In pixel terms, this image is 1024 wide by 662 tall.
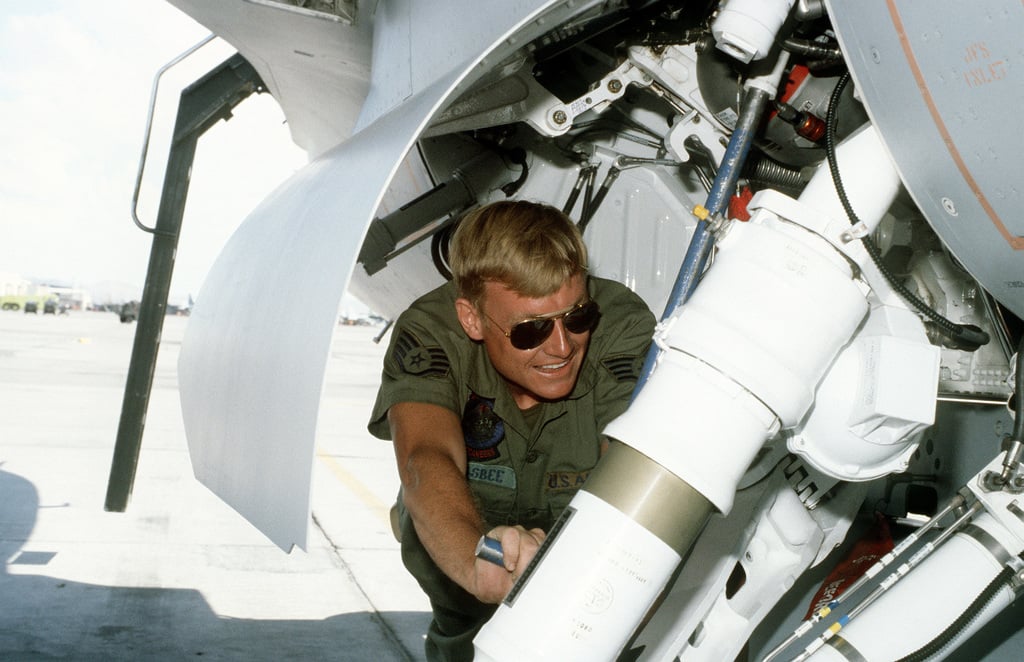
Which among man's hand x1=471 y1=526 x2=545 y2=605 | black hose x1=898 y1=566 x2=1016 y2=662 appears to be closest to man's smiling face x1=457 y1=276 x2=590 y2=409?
man's hand x1=471 y1=526 x2=545 y2=605

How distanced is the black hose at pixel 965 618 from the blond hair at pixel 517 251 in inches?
36.0

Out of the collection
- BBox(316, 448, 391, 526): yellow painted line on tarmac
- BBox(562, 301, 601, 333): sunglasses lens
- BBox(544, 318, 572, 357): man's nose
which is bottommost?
BBox(316, 448, 391, 526): yellow painted line on tarmac

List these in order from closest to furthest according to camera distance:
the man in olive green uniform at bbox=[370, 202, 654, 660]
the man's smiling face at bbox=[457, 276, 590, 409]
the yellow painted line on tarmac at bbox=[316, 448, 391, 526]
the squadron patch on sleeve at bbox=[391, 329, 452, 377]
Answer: the man in olive green uniform at bbox=[370, 202, 654, 660] → the man's smiling face at bbox=[457, 276, 590, 409] → the squadron patch on sleeve at bbox=[391, 329, 452, 377] → the yellow painted line on tarmac at bbox=[316, 448, 391, 526]

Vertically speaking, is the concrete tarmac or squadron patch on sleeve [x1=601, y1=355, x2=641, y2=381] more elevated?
squadron patch on sleeve [x1=601, y1=355, x2=641, y2=381]

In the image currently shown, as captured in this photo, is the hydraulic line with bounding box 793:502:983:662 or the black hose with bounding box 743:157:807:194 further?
the black hose with bounding box 743:157:807:194

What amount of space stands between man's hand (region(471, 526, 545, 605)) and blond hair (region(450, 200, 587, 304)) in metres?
0.62

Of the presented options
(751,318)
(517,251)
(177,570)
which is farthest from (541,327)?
(177,570)

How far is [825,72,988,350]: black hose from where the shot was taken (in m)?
1.34

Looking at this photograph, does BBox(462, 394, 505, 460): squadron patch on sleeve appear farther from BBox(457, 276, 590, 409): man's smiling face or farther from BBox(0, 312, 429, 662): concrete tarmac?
BBox(0, 312, 429, 662): concrete tarmac

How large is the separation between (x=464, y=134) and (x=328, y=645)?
211 centimetres

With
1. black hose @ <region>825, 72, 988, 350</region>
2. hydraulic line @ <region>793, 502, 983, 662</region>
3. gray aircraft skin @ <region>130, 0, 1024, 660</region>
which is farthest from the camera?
hydraulic line @ <region>793, 502, 983, 662</region>

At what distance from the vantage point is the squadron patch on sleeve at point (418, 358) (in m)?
2.02

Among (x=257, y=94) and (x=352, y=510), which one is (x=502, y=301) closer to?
(x=257, y=94)

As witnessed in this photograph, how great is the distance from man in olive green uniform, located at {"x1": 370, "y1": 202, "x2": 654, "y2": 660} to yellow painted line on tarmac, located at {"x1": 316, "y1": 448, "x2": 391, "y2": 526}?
3.54m
